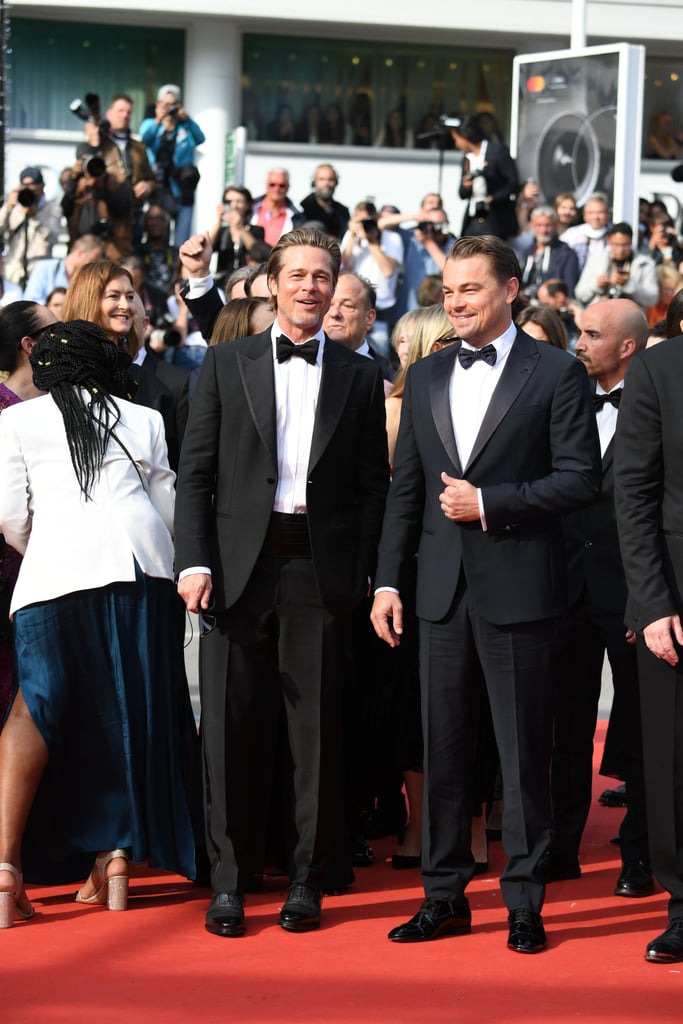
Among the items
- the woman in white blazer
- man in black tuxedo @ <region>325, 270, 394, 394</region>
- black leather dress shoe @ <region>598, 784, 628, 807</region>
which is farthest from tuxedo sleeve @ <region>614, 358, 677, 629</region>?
black leather dress shoe @ <region>598, 784, 628, 807</region>

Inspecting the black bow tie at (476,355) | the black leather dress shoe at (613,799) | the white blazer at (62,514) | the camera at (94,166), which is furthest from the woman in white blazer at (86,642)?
the camera at (94,166)

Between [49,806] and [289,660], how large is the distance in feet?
3.00

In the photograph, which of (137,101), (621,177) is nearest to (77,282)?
(621,177)

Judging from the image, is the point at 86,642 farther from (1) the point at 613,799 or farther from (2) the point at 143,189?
(2) the point at 143,189

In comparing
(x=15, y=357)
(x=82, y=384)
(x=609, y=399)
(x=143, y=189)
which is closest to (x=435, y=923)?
Result: (x=82, y=384)

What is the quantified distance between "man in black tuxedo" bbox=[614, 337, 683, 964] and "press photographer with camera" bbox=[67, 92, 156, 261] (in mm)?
7940

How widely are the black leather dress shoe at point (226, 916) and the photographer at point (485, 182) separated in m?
8.55

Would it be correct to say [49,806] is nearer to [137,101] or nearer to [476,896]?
[476,896]

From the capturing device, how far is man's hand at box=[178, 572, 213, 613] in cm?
475

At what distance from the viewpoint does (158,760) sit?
5.02m

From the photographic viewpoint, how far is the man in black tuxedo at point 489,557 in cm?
462

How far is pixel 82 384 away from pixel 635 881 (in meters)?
2.46

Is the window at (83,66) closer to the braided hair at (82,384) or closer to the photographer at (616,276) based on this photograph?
the photographer at (616,276)

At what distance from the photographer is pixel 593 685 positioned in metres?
5.69
